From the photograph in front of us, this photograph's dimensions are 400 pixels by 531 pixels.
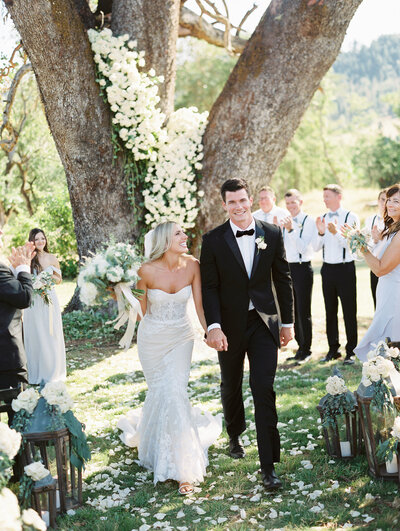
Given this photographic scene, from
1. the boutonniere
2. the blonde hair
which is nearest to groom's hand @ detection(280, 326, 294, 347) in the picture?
the boutonniere

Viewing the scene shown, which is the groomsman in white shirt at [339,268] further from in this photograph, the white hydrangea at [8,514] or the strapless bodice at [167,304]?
the white hydrangea at [8,514]

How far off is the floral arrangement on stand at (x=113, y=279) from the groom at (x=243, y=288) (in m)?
0.61

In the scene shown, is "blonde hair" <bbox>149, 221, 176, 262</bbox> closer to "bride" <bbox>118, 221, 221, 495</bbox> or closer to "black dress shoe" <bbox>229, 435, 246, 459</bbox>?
"bride" <bbox>118, 221, 221, 495</bbox>

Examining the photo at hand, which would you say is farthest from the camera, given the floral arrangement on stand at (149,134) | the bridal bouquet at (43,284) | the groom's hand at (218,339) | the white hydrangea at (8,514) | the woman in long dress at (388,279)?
the floral arrangement on stand at (149,134)

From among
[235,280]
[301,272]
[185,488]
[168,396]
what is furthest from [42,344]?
[301,272]

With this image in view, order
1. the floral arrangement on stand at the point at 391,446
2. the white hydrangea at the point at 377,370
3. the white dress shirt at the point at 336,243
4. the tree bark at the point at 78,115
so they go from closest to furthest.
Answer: the floral arrangement on stand at the point at 391,446 < the white hydrangea at the point at 377,370 < the white dress shirt at the point at 336,243 < the tree bark at the point at 78,115

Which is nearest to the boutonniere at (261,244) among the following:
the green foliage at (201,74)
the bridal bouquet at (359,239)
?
the bridal bouquet at (359,239)

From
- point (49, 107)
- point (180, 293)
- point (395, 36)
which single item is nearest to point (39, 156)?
point (49, 107)

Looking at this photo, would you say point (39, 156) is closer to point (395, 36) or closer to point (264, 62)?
point (264, 62)

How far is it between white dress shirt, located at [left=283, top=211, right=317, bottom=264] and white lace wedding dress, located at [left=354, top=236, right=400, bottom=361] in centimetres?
331

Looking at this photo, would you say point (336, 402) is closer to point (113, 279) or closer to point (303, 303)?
point (113, 279)

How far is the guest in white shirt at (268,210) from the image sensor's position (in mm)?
9336

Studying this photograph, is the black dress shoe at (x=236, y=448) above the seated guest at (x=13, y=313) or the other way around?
the other way around

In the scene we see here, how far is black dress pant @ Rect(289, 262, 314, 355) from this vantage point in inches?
356
